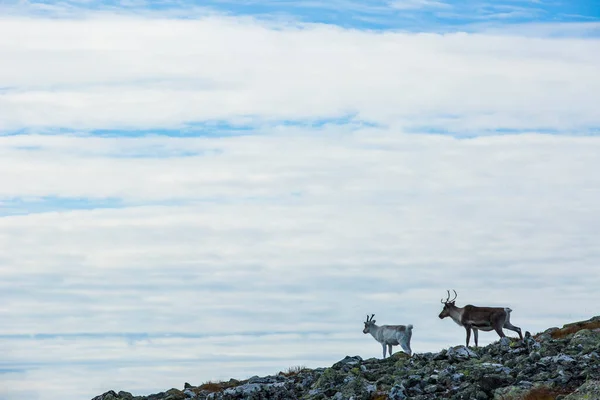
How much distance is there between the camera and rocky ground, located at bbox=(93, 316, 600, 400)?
25.7 m

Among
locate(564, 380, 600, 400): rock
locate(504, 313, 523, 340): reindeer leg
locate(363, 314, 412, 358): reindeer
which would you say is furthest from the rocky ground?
locate(363, 314, 412, 358): reindeer

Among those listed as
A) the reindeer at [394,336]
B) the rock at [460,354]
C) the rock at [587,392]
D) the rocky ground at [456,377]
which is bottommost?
the rock at [587,392]

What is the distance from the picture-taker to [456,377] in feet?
92.4

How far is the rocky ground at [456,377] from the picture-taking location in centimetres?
2572

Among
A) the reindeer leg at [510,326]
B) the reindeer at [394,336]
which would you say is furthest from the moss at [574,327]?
the reindeer at [394,336]

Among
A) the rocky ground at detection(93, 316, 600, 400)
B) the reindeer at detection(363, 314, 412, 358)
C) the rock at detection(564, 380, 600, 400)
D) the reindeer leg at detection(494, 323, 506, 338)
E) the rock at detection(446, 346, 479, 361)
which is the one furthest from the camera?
the reindeer at detection(363, 314, 412, 358)

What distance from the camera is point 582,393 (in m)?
23.6

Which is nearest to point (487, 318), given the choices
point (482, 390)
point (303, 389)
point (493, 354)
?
point (493, 354)

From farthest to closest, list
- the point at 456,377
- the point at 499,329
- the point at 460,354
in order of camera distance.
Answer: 1. the point at 499,329
2. the point at 460,354
3. the point at 456,377

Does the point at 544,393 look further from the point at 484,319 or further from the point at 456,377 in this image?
the point at 484,319

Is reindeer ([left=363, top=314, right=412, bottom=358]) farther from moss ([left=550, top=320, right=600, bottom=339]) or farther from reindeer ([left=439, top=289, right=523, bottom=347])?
moss ([left=550, top=320, right=600, bottom=339])

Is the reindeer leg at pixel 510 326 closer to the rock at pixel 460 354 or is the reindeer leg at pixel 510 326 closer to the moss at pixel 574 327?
the moss at pixel 574 327

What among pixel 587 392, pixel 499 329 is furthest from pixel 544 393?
pixel 499 329

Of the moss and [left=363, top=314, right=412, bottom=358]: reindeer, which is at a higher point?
[left=363, top=314, right=412, bottom=358]: reindeer
